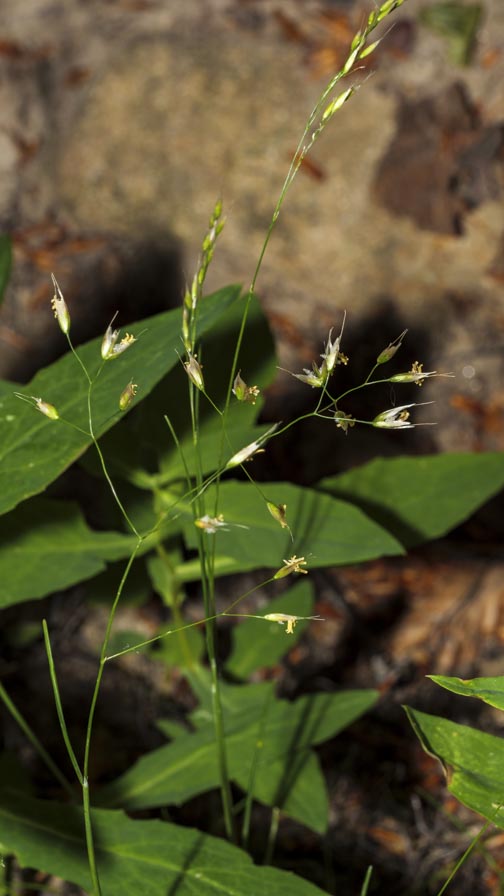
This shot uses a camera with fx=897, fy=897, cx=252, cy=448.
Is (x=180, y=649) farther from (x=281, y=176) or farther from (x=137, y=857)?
(x=281, y=176)

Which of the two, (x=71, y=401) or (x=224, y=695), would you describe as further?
(x=224, y=695)

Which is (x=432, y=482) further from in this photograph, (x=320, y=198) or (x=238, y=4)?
(x=238, y=4)

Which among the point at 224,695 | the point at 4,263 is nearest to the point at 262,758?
the point at 224,695

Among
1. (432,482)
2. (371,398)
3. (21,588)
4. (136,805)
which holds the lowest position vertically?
(371,398)

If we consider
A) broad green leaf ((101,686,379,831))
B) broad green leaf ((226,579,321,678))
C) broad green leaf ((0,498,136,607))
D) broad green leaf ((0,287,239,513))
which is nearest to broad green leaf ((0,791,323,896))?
broad green leaf ((101,686,379,831))

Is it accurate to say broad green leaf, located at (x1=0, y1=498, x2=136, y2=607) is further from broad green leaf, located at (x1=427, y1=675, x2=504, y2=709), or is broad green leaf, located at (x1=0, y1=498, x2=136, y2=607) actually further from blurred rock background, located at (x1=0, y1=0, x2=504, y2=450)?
blurred rock background, located at (x1=0, y1=0, x2=504, y2=450)

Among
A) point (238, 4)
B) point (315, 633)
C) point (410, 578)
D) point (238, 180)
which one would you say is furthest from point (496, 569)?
point (238, 4)

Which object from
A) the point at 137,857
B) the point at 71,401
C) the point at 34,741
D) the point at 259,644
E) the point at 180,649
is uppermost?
the point at 71,401
